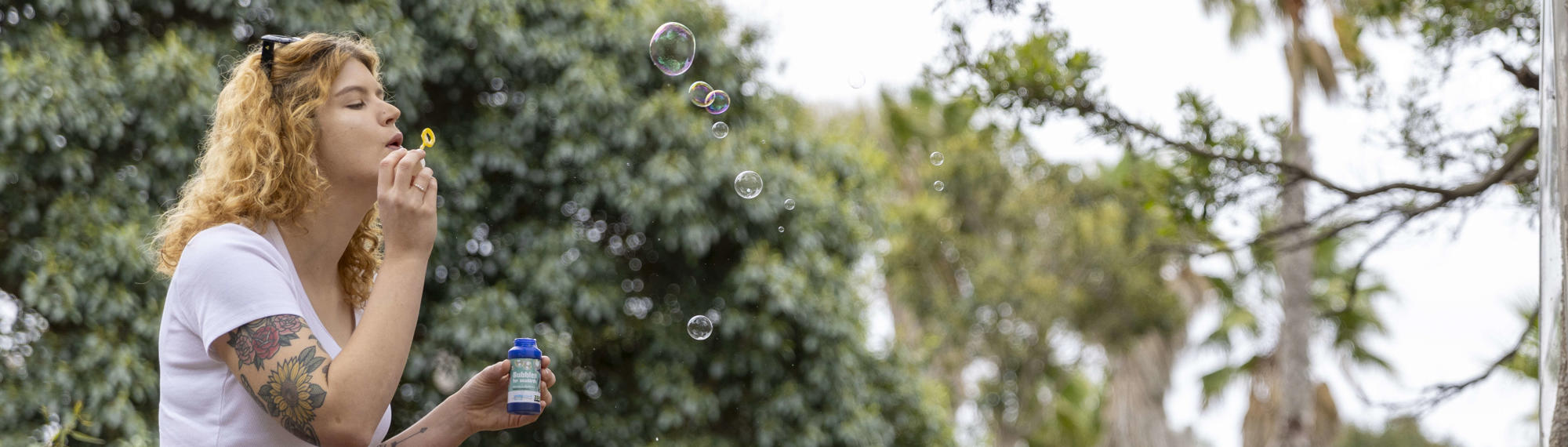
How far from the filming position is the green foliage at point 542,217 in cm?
527

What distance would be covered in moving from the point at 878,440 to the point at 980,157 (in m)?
6.78

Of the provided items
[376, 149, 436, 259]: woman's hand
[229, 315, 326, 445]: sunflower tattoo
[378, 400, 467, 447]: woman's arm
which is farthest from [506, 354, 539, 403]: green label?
[229, 315, 326, 445]: sunflower tattoo

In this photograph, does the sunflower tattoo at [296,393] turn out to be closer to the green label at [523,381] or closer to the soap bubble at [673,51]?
the green label at [523,381]

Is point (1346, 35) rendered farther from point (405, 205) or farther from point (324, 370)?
point (324, 370)

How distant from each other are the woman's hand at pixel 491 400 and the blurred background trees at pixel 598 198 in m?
1.18

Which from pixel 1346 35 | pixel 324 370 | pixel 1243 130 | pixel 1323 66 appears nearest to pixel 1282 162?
pixel 1243 130

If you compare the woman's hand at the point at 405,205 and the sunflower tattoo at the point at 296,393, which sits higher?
the woman's hand at the point at 405,205

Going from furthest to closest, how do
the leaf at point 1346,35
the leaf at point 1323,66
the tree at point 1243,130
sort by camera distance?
1. the leaf at point 1323,66
2. the leaf at point 1346,35
3. the tree at point 1243,130

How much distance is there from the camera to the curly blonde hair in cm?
162

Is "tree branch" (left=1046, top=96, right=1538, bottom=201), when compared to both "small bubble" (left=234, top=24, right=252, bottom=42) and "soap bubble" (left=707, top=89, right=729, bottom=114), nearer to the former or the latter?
"soap bubble" (left=707, top=89, right=729, bottom=114)

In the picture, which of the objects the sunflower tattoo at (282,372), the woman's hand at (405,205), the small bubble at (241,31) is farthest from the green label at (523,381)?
the small bubble at (241,31)

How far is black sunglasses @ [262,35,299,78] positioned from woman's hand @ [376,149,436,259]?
33cm

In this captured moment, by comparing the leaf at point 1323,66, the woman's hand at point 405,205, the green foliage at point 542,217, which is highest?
the leaf at point 1323,66

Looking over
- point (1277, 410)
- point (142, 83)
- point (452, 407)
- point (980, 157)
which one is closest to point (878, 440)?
point (142, 83)
